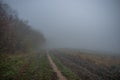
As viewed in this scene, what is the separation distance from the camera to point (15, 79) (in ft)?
53.7

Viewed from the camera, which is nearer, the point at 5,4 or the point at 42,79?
the point at 42,79

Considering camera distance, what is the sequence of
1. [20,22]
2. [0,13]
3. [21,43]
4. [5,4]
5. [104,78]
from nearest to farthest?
[104,78]
[0,13]
[5,4]
[21,43]
[20,22]

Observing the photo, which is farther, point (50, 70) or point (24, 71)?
point (50, 70)

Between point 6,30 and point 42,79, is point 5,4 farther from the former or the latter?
point 42,79

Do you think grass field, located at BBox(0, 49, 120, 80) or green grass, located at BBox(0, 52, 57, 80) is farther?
grass field, located at BBox(0, 49, 120, 80)

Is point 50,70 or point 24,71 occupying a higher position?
point 24,71

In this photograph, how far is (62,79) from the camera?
1789cm

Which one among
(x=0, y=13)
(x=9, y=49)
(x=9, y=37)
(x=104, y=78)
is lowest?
(x=104, y=78)

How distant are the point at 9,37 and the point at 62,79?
28265mm

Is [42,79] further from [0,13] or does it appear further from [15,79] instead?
[0,13]

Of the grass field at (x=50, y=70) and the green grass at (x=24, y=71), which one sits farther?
the grass field at (x=50, y=70)

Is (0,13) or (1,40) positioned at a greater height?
Answer: (0,13)

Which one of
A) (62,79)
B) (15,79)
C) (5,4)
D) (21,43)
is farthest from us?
(21,43)

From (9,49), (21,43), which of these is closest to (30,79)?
(9,49)
